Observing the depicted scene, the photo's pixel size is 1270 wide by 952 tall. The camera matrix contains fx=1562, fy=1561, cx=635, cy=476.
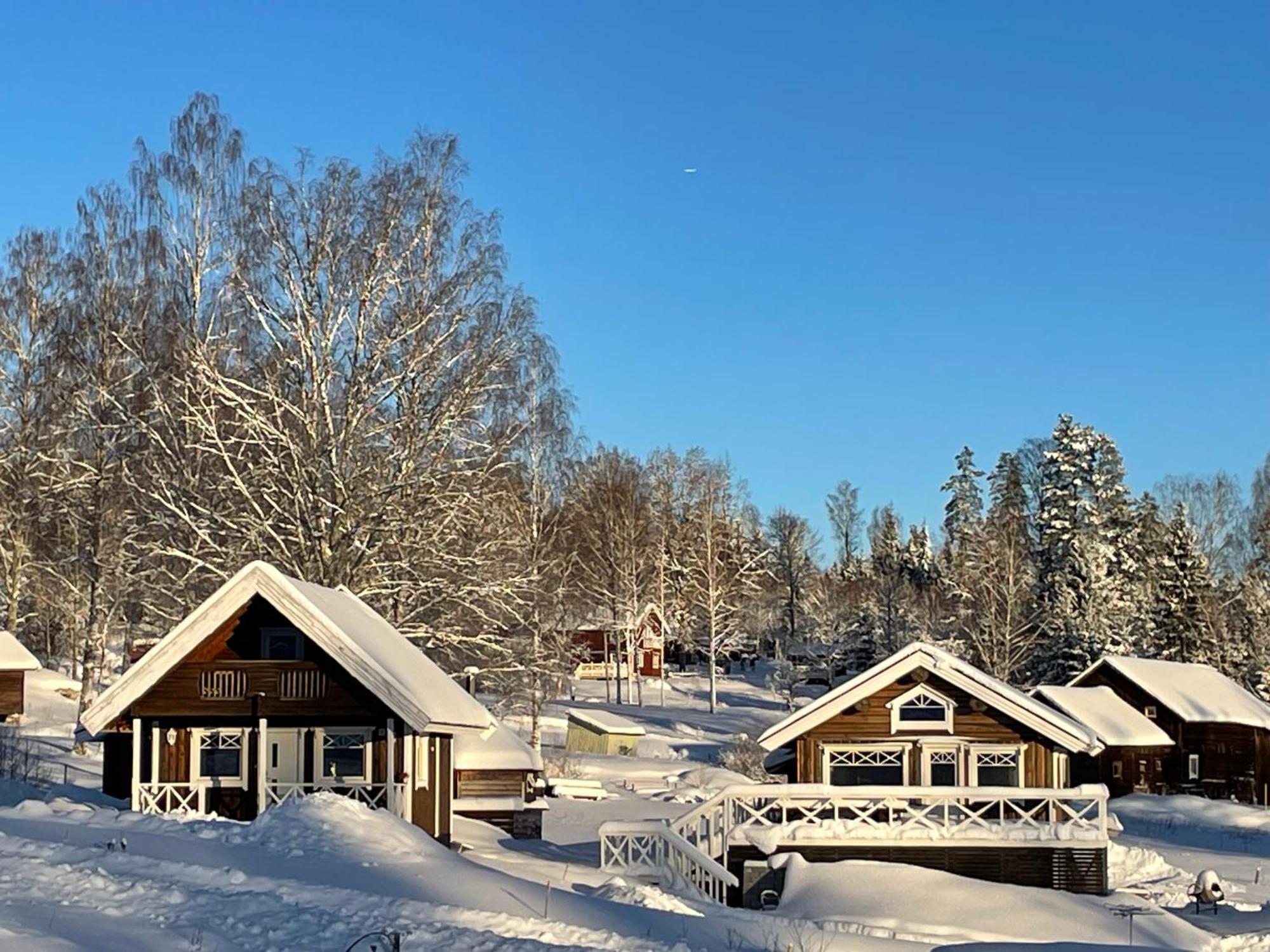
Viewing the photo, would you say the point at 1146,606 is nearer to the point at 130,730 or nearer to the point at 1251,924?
the point at 1251,924

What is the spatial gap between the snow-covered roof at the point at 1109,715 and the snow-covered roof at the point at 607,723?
14.4 metres

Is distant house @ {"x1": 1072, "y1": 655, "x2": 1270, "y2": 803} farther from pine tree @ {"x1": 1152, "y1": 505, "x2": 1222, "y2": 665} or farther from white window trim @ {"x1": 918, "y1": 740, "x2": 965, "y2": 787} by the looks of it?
white window trim @ {"x1": 918, "y1": 740, "x2": 965, "y2": 787}

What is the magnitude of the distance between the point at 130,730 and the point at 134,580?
8.61 meters

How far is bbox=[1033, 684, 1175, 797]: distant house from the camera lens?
172ft

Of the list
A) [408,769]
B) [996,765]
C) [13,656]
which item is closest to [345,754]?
[408,769]

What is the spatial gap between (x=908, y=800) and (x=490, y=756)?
28.8 ft

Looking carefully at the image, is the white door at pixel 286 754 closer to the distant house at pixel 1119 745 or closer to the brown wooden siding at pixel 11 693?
the brown wooden siding at pixel 11 693

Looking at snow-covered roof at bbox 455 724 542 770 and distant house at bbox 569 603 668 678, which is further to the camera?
distant house at bbox 569 603 668 678

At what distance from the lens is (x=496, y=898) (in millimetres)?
15078

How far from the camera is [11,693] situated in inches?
1890

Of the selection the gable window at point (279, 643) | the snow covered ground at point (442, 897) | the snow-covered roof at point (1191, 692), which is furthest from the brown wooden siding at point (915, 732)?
the snow-covered roof at point (1191, 692)

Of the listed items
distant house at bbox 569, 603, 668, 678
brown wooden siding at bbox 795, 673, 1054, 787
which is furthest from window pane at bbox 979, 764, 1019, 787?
distant house at bbox 569, 603, 668, 678

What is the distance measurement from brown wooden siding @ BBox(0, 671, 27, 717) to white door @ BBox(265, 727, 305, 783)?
25047mm

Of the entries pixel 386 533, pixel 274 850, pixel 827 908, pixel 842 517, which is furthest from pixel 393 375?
pixel 842 517
